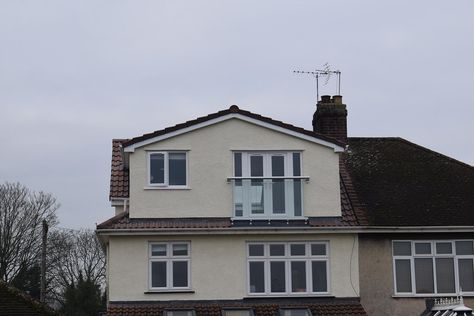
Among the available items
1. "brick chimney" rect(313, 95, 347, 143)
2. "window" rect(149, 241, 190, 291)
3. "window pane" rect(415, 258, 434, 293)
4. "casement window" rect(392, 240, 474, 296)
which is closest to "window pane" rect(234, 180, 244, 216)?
"window" rect(149, 241, 190, 291)

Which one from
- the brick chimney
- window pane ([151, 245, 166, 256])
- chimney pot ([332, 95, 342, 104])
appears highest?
chimney pot ([332, 95, 342, 104])

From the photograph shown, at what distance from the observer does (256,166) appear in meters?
29.8

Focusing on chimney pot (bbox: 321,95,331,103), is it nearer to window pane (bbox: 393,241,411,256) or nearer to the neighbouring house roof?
window pane (bbox: 393,241,411,256)

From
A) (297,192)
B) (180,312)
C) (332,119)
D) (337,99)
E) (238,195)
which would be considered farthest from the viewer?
(337,99)

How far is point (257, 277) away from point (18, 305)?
7.11 metres

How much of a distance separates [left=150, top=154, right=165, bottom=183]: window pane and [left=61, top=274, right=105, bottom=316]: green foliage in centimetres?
3032

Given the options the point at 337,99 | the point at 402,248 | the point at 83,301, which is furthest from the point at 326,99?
the point at 83,301

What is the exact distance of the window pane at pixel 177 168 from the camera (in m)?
29.4

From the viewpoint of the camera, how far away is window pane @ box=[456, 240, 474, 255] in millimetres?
29922

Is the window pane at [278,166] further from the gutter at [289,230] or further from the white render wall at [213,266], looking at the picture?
the white render wall at [213,266]

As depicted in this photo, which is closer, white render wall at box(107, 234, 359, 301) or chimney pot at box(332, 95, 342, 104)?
white render wall at box(107, 234, 359, 301)

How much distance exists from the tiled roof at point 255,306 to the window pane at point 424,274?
2155 millimetres

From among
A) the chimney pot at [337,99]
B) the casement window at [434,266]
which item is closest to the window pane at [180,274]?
the casement window at [434,266]

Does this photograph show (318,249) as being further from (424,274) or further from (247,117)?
(247,117)
